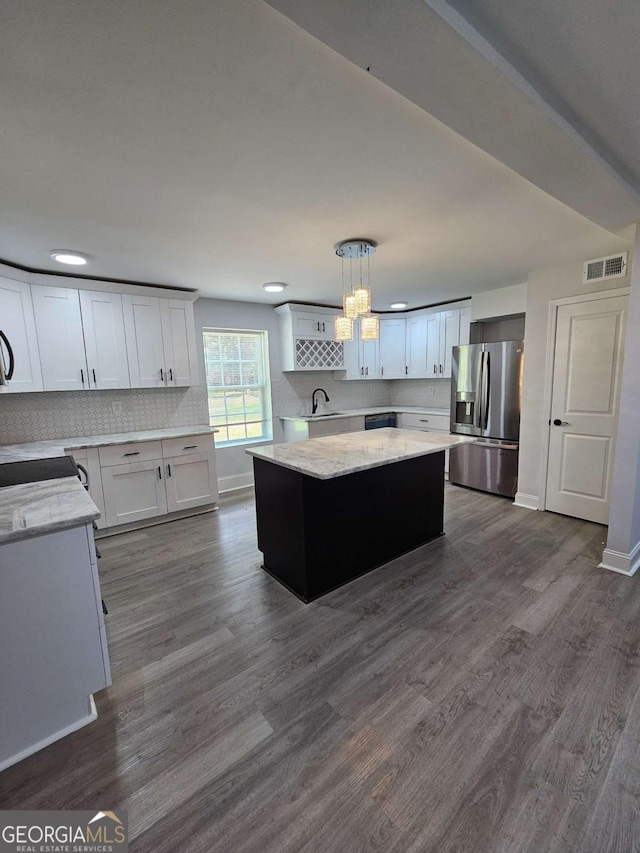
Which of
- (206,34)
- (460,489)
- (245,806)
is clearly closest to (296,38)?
(206,34)

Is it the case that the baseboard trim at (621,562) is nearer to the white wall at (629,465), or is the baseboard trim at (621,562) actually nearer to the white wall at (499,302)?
the white wall at (629,465)

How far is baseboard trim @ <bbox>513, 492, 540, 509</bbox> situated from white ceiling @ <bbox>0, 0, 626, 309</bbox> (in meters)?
2.31

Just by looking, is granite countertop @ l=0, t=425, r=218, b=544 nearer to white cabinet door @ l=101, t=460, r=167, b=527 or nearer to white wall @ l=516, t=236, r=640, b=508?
white cabinet door @ l=101, t=460, r=167, b=527

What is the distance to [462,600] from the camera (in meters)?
2.26

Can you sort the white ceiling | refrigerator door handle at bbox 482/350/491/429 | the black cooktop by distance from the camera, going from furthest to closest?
refrigerator door handle at bbox 482/350/491/429 < the black cooktop < the white ceiling

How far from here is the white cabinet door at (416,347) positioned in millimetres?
5246

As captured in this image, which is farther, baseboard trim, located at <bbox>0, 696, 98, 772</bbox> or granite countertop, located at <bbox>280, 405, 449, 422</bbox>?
granite countertop, located at <bbox>280, 405, 449, 422</bbox>

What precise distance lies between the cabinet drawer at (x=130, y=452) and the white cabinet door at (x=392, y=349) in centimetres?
350

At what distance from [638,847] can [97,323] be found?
450cm

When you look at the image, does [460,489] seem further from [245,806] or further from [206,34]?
[206,34]

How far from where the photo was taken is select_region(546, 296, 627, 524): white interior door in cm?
304

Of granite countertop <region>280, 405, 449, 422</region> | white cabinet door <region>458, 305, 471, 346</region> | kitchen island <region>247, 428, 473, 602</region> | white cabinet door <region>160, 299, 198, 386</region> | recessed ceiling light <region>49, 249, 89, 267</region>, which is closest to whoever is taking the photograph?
kitchen island <region>247, 428, 473, 602</region>

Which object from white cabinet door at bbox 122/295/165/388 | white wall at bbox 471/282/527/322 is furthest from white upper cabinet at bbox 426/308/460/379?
white cabinet door at bbox 122/295/165/388

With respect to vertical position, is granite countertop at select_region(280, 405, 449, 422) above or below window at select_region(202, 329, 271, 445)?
below
